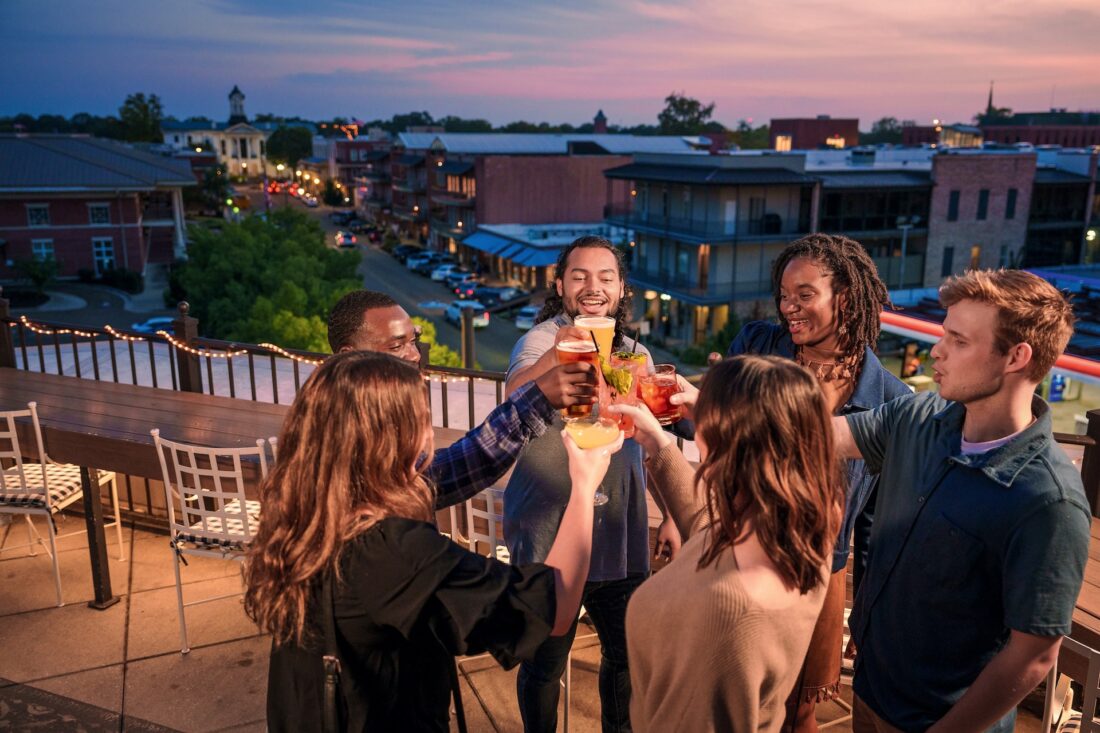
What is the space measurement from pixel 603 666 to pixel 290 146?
129796 mm

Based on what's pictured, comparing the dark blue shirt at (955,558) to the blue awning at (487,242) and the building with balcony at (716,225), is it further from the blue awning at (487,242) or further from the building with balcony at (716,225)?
the blue awning at (487,242)

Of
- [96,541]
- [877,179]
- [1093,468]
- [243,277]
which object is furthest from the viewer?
[877,179]

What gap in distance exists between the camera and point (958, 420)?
194 centimetres

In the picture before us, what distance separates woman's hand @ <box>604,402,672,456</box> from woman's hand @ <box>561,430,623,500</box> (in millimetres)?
242

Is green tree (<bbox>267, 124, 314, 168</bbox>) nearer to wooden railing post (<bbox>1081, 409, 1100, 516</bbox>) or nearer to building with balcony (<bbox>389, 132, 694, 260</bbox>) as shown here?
building with balcony (<bbox>389, 132, 694, 260</bbox>)

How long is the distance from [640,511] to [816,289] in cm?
100

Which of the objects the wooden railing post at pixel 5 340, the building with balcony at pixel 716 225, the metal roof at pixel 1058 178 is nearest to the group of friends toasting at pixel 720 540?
the wooden railing post at pixel 5 340

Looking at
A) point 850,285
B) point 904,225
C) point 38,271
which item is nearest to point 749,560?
point 850,285

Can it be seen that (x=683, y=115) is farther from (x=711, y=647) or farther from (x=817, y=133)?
(x=711, y=647)

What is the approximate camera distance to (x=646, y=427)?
6.57 feet

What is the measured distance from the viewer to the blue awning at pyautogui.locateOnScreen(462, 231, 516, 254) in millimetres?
44250

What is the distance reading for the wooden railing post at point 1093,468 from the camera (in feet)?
10.5

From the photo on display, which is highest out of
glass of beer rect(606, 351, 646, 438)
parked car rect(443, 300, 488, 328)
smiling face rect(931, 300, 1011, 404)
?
smiling face rect(931, 300, 1011, 404)

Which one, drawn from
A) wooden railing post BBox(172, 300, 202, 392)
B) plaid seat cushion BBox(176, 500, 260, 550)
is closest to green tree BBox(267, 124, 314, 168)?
wooden railing post BBox(172, 300, 202, 392)
